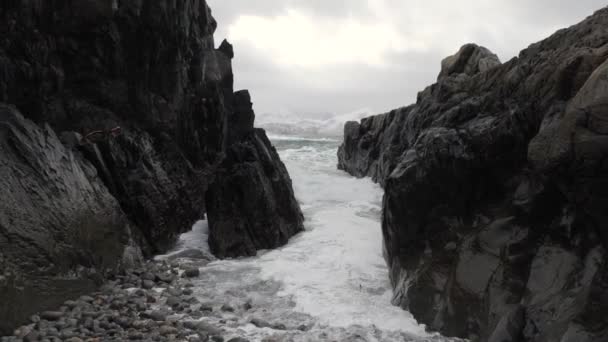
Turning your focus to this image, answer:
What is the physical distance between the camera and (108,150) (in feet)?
33.1

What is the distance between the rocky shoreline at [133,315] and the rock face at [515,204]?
3157mm

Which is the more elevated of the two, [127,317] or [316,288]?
[127,317]

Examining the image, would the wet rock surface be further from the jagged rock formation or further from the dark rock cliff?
the jagged rock formation

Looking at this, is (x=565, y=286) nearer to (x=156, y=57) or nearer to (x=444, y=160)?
(x=444, y=160)

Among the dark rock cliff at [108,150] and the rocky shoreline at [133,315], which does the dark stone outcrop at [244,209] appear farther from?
the rocky shoreline at [133,315]

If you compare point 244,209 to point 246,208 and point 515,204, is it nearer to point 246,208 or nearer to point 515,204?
point 246,208

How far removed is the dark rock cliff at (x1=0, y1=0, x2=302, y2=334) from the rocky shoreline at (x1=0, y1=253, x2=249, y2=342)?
0.29 metres

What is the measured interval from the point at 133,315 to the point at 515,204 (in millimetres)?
5797

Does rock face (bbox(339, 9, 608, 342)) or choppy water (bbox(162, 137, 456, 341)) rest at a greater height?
rock face (bbox(339, 9, 608, 342))

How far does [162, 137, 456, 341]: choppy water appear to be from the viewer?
6684mm

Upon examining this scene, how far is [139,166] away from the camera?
1068 centimetres

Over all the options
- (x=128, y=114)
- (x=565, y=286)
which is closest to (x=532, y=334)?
(x=565, y=286)

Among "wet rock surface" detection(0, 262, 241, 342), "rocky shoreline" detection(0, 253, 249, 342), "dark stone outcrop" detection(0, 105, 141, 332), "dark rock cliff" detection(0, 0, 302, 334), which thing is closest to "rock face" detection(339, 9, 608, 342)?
"rocky shoreline" detection(0, 253, 249, 342)

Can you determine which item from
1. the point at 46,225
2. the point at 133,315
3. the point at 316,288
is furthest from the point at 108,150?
the point at 316,288
